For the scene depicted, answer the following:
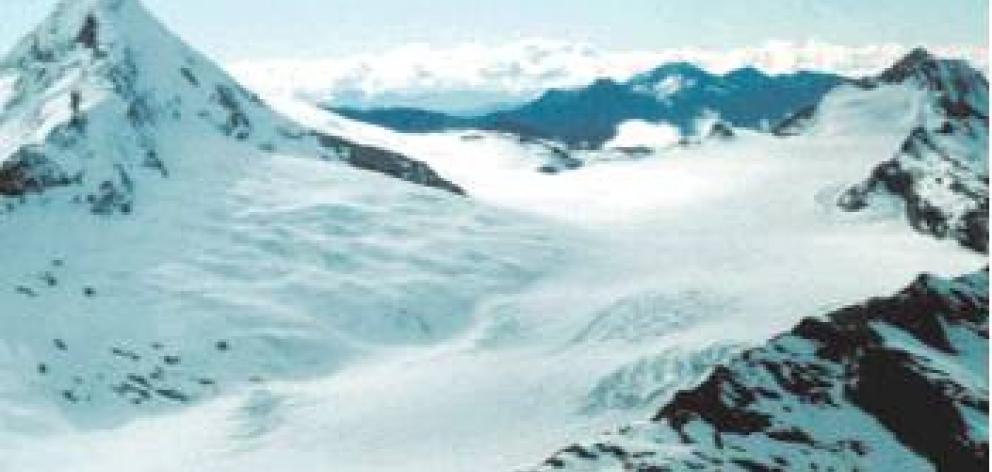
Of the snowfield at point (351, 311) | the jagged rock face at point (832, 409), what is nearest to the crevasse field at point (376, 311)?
the snowfield at point (351, 311)

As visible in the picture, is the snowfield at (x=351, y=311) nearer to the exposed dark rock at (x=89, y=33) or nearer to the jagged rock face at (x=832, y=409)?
the exposed dark rock at (x=89, y=33)

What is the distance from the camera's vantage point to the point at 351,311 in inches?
5709

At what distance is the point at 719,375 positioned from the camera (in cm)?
8225

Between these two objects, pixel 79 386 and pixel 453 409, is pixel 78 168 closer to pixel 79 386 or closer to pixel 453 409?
pixel 79 386

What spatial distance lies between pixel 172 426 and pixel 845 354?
50.4m

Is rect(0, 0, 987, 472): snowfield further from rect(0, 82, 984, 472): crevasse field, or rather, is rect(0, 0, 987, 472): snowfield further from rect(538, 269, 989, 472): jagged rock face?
rect(538, 269, 989, 472): jagged rock face

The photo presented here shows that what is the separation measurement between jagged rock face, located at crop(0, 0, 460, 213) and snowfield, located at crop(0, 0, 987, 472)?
1.28 m

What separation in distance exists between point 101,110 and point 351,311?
3991cm

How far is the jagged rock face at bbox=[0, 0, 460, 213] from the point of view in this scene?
158500mm

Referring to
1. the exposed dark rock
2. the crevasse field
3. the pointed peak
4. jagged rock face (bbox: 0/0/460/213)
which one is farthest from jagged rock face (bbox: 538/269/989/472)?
the exposed dark rock

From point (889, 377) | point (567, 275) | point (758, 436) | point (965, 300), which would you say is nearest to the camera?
point (758, 436)

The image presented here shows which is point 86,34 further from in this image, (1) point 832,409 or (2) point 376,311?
(1) point 832,409

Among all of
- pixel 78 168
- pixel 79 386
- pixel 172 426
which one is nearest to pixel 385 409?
pixel 172 426

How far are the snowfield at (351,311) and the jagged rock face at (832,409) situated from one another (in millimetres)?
22945
